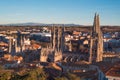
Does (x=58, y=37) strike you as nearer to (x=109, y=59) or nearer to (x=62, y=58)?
(x=62, y=58)

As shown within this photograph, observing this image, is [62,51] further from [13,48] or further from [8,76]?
[8,76]

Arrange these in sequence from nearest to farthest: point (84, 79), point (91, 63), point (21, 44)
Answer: point (84, 79) → point (91, 63) → point (21, 44)

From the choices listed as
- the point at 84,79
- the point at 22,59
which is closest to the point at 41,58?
the point at 22,59

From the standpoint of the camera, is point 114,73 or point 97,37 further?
point 97,37

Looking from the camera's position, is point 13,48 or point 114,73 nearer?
point 114,73

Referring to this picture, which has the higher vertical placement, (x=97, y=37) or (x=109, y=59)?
(x=97, y=37)

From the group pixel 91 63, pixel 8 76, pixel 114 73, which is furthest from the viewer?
pixel 91 63

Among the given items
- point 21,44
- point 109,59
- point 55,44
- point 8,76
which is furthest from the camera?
point 21,44

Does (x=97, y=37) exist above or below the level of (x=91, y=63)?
above

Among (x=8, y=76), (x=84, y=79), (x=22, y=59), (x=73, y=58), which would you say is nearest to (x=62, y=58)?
(x=73, y=58)
